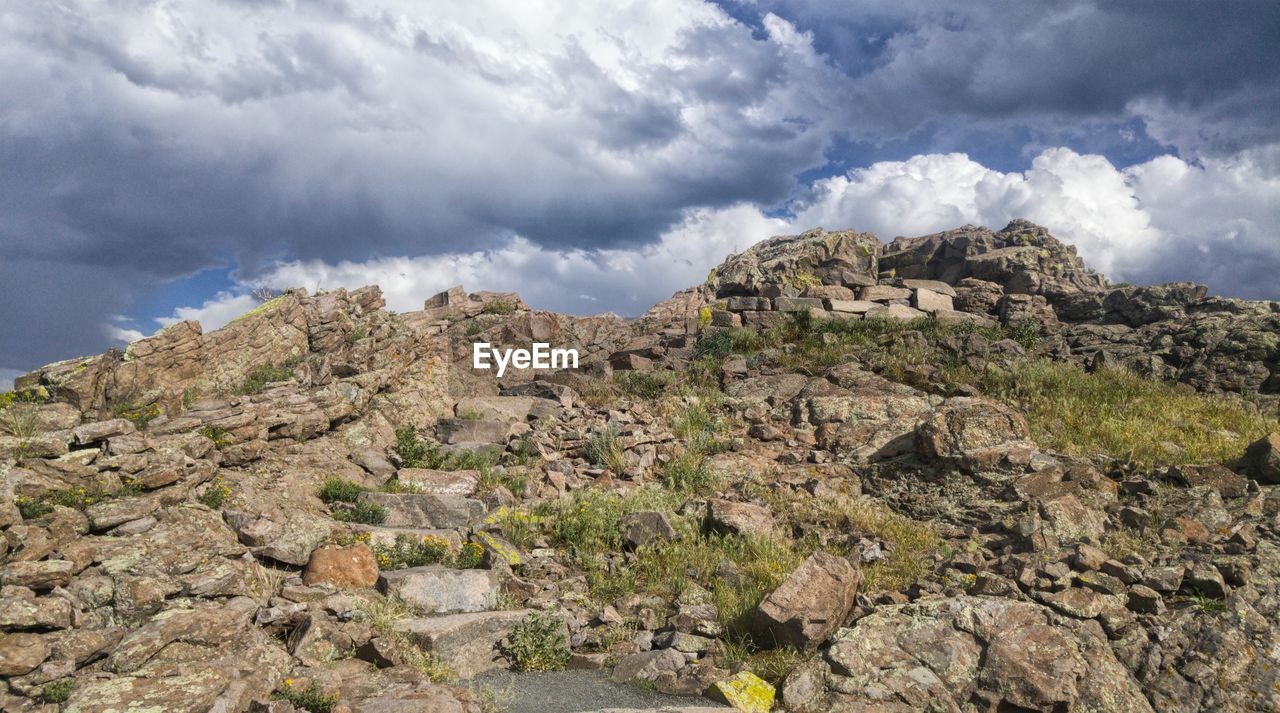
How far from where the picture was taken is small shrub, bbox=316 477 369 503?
953 cm

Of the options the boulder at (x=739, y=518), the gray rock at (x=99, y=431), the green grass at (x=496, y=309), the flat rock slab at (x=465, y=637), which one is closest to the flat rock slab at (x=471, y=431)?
the boulder at (x=739, y=518)

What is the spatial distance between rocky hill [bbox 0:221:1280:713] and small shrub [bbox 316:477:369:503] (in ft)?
0.16

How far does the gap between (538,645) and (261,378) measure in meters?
9.41

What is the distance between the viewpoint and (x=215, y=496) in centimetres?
790

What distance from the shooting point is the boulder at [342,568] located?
7023 mm

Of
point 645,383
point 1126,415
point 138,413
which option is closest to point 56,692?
point 138,413

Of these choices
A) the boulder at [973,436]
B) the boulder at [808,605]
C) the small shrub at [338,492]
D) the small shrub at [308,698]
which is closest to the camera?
the small shrub at [308,698]

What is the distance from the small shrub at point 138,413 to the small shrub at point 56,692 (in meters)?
5.81

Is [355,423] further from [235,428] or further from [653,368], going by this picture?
[653,368]

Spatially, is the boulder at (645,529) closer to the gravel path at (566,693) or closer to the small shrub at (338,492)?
the gravel path at (566,693)

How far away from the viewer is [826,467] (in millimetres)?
11742

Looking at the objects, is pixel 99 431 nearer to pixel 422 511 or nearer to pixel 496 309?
pixel 422 511

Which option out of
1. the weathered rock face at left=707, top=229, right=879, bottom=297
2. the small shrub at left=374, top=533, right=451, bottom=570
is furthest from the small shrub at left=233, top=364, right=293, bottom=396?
the weathered rock face at left=707, top=229, right=879, bottom=297

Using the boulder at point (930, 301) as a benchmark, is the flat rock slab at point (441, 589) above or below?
below
